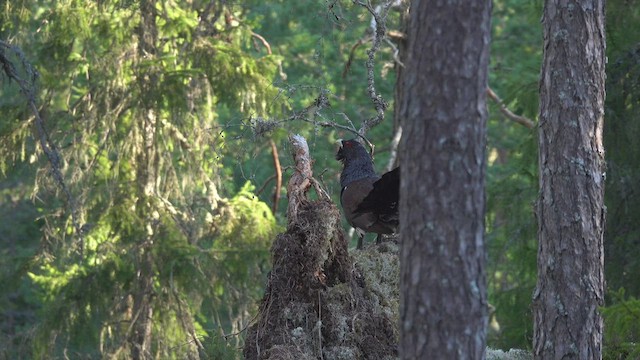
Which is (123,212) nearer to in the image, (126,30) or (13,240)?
(126,30)

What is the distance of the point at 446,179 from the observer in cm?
561

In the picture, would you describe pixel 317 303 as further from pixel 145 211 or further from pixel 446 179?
pixel 145 211

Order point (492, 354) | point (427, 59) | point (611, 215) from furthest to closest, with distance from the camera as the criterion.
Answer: point (611, 215), point (492, 354), point (427, 59)

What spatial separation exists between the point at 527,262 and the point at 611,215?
57.7 inches

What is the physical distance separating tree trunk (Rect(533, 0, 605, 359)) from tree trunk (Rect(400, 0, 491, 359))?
2406 millimetres

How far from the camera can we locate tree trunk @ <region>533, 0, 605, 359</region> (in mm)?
7898

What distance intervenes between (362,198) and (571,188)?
2873 millimetres

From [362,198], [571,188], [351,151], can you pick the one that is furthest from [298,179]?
[351,151]

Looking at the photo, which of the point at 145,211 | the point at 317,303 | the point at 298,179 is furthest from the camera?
the point at 145,211

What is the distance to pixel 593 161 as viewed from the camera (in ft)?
26.2

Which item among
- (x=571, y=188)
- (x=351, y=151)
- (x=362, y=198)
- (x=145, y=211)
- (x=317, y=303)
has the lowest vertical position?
(x=317, y=303)

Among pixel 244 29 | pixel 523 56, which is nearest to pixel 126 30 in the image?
pixel 244 29

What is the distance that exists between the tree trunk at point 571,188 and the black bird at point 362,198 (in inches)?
62.6

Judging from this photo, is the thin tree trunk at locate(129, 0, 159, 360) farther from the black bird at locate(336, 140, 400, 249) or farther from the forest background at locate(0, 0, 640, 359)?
the black bird at locate(336, 140, 400, 249)
